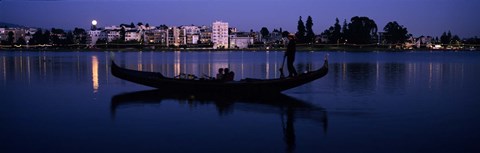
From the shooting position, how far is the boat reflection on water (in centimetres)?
1270

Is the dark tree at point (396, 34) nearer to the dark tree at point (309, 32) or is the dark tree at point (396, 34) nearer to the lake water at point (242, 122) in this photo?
the dark tree at point (309, 32)

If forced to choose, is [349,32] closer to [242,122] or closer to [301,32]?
[301,32]

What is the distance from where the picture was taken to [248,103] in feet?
50.1

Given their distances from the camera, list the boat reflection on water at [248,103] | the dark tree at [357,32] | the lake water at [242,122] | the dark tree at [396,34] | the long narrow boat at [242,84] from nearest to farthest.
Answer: the lake water at [242,122] → the boat reflection on water at [248,103] → the long narrow boat at [242,84] → the dark tree at [357,32] → the dark tree at [396,34]

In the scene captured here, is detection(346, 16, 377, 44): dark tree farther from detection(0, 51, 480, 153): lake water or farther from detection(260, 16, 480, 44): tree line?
detection(0, 51, 480, 153): lake water

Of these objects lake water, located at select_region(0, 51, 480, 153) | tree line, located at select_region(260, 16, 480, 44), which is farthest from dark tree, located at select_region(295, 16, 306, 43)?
lake water, located at select_region(0, 51, 480, 153)

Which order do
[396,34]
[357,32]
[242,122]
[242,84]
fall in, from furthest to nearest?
1. [396,34]
2. [357,32]
3. [242,84]
4. [242,122]

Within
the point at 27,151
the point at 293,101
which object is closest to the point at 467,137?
the point at 293,101

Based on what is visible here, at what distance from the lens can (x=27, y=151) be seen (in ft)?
29.4

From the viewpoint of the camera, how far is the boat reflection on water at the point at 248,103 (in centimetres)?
1270

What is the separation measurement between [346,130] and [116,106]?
712cm

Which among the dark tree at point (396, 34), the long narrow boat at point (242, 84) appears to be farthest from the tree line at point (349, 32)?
the long narrow boat at point (242, 84)

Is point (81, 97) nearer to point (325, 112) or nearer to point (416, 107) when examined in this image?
point (325, 112)

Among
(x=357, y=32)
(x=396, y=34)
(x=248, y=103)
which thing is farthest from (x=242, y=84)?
(x=396, y=34)
